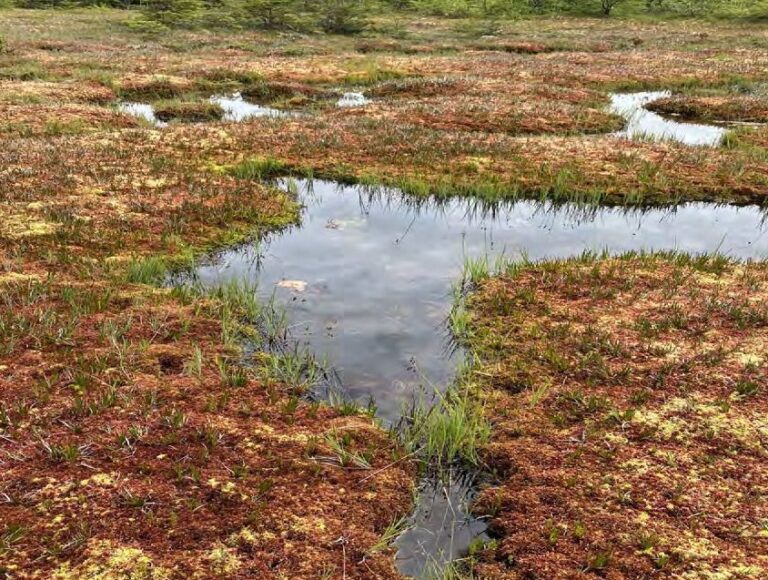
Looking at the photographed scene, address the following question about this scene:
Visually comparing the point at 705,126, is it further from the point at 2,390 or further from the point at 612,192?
the point at 2,390

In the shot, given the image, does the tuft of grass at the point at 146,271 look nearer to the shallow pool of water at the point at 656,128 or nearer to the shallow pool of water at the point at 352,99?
the shallow pool of water at the point at 656,128

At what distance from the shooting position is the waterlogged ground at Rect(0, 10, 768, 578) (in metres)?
4.97

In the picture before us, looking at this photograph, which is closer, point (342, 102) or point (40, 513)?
point (40, 513)

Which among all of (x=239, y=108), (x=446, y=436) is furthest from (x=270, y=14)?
(x=446, y=436)

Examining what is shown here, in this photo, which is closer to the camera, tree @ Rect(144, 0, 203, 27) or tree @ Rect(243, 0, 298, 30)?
tree @ Rect(243, 0, 298, 30)

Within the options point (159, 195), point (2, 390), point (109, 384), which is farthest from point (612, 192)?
point (2, 390)

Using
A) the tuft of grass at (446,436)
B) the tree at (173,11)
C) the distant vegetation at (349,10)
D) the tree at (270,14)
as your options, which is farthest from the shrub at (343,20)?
the tuft of grass at (446,436)

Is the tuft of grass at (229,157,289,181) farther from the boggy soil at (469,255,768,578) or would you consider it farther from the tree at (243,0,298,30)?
the tree at (243,0,298,30)

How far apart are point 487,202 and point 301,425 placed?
8.88 metres

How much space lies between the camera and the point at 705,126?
22516mm

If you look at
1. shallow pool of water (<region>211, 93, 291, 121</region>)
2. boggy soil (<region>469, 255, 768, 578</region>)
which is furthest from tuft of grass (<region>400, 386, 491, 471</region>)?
shallow pool of water (<region>211, 93, 291, 121</region>)

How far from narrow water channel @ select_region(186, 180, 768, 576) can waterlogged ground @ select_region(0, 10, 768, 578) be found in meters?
0.05

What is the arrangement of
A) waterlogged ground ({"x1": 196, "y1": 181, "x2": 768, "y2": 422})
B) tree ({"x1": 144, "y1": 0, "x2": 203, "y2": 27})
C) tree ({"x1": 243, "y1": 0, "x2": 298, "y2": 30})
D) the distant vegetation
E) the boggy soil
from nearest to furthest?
the boggy soil
waterlogged ground ({"x1": 196, "y1": 181, "x2": 768, "y2": 422})
tree ({"x1": 243, "y1": 0, "x2": 298, "y2": 30})
tree ({"x1": 144, "y1": 0, "x2": 203, "y2": 27})
the distant vegetation

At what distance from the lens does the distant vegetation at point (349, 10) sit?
5581cm
